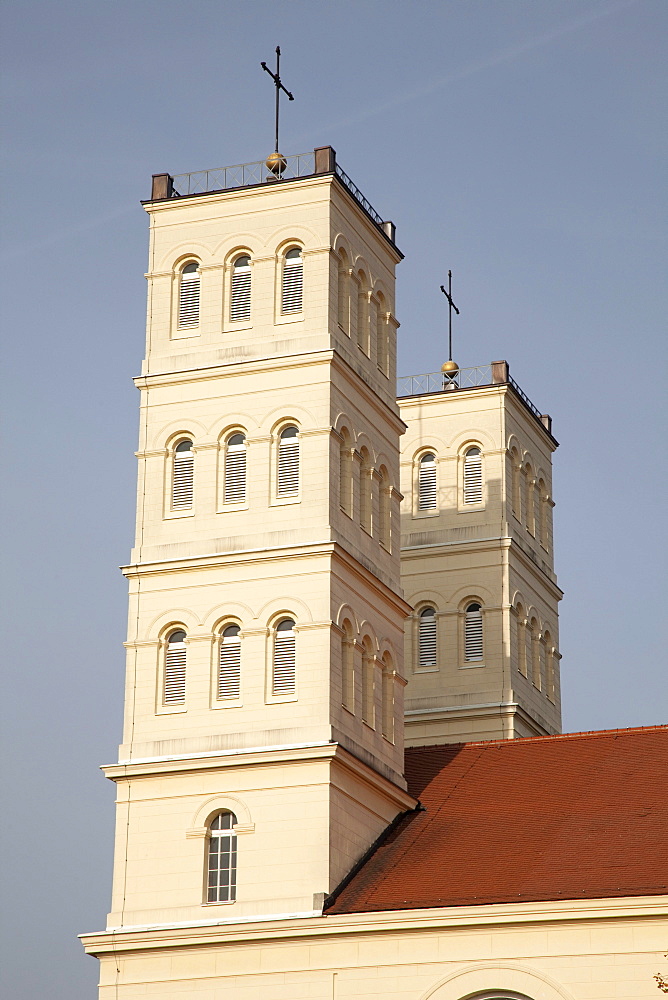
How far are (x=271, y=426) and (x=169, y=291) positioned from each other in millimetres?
5185

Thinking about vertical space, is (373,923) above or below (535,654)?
below

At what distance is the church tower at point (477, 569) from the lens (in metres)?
61.4

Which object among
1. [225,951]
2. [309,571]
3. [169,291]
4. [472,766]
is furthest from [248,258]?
[225,951]

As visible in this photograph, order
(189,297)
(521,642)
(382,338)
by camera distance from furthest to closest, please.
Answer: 1. (521,642)
2. (382,338)
3. (189,297)

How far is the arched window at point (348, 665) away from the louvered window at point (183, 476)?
201 inches

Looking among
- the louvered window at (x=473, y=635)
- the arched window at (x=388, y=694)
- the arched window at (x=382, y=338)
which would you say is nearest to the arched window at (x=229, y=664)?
the arched window at (x=388, y=694)

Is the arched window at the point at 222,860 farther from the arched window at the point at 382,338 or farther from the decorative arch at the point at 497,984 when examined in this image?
the arched window at the point at 382,338

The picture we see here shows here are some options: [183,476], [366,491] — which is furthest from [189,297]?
[366,491]

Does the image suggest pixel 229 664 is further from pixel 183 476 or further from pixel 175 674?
pixel 183 476

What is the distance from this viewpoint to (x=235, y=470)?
5000 centimetres

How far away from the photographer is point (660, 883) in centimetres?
4247

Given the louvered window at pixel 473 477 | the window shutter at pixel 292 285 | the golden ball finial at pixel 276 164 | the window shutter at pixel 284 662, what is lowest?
the window shutter at pixel 284 662

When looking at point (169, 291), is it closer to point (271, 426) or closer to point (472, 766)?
point (271, 426)

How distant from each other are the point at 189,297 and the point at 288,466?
5.81 metres
